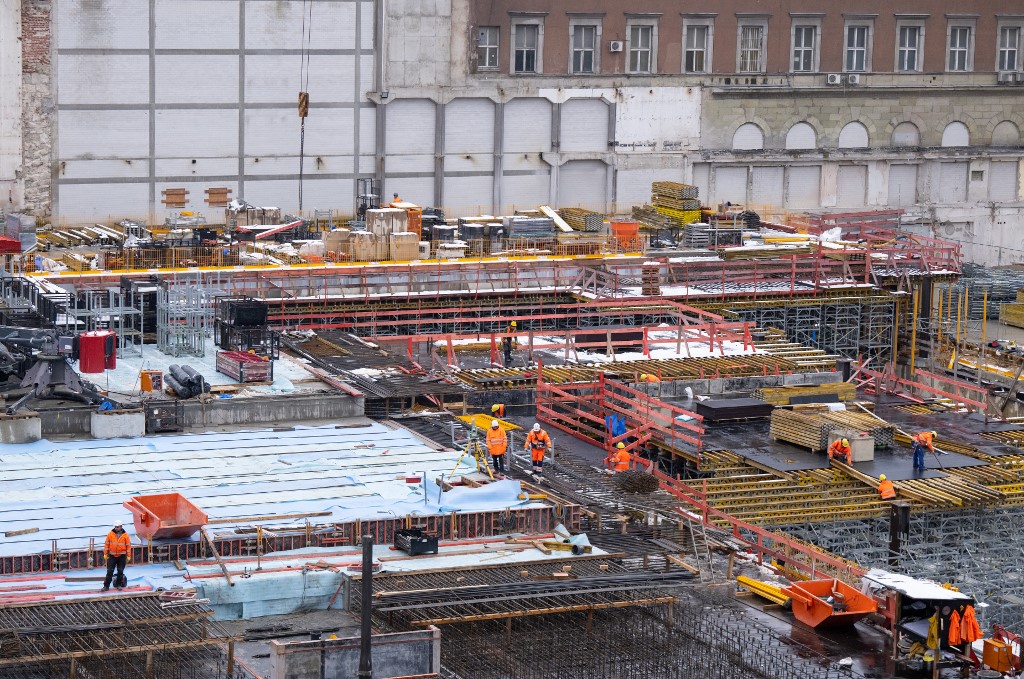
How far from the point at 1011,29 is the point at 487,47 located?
2985cm

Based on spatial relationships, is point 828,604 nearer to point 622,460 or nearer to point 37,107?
point 622,460

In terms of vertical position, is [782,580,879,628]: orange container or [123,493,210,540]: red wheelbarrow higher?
[123,493,210,540]: red wheelbarrow

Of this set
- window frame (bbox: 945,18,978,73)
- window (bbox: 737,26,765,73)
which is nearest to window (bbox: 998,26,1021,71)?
window frame (bbox: 945,18,978,73)

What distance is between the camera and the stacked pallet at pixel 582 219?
8856 cm

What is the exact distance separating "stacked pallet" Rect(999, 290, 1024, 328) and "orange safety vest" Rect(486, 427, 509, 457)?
45484 millimetres

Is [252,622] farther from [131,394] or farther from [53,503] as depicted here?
[131,394]

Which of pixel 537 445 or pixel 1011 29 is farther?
pixel 1011 29

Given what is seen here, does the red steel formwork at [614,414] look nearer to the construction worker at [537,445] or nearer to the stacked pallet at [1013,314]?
the construction worker at [537,445]

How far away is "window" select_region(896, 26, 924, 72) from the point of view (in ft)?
348

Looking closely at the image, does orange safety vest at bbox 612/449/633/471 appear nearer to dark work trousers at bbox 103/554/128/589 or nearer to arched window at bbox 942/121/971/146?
dark work trousers at bbox 103/554/128/589

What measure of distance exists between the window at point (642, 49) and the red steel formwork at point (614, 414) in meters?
40.5

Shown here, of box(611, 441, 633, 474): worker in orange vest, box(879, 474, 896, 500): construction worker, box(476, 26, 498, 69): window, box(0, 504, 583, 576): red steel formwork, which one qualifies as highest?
box(476, 26, 498, 69): window

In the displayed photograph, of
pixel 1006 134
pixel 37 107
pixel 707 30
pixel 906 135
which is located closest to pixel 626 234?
pixel 707 30

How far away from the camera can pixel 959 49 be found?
108 m
